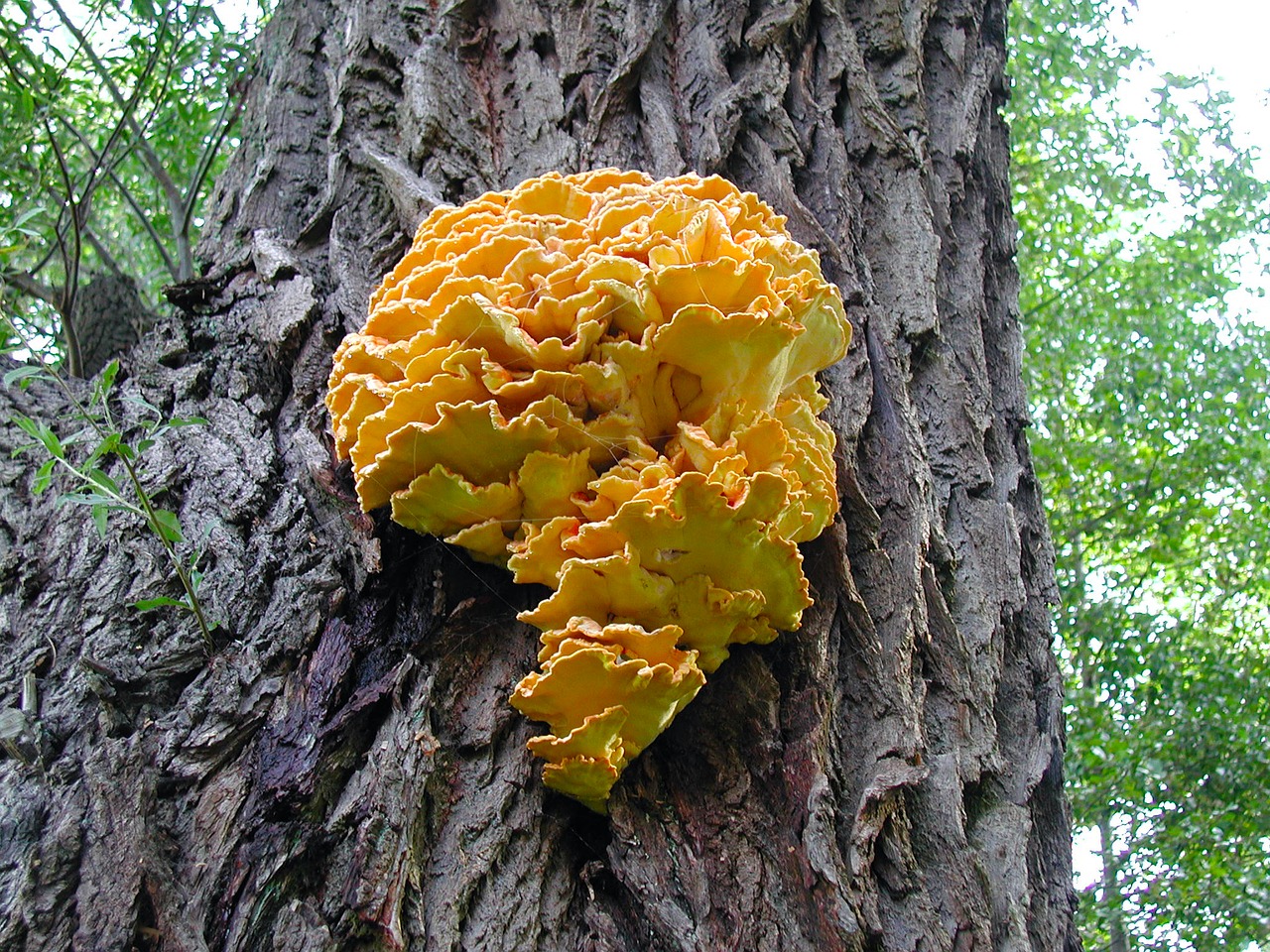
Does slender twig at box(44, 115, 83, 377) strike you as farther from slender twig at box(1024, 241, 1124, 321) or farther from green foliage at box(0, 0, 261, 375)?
slender twig at box(1024, 241, 1124, 321)

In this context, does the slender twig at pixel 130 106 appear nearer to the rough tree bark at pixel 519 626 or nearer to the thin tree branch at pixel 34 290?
the thin tree branch at pixel 34 290

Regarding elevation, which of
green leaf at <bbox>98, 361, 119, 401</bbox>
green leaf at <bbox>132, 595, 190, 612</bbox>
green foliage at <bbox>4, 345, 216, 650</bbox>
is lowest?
green leaf at <bbox>132, 595, 190, 612</bbox>

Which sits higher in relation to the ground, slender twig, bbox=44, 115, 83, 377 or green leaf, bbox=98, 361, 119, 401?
slender twig, bbox=44, 115, 83, 377

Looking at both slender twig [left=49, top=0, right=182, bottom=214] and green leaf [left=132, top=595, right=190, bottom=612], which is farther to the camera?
slender twig [left=49, top=0, right=182, bottom=214]

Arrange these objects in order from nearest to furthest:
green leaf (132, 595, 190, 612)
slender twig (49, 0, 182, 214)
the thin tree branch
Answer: green leaf (132, 595, 190, 612) → the thin tree branch → slender twig (49, 0, 182, 214)

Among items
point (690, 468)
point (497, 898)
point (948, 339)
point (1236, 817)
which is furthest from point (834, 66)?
point (1236, 817)

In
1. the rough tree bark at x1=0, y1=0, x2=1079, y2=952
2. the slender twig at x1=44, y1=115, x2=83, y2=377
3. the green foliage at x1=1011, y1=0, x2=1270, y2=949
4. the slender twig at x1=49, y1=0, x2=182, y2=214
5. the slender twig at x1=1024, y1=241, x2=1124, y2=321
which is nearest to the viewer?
the rough tree bark at x1=0, y1=0, x2=1079, y2=952

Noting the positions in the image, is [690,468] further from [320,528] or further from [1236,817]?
[1236,817]

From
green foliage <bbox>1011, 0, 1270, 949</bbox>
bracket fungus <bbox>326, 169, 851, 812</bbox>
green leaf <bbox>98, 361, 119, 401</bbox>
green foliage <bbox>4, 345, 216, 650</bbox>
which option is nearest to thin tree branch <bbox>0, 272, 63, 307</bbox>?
green foliage <bbox>4, 345, 216, 650</bbox>
